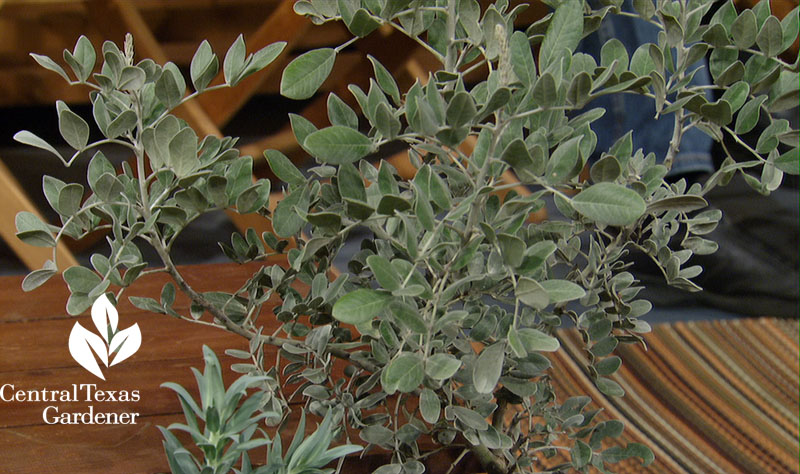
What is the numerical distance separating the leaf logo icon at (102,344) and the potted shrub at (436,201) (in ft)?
0.44

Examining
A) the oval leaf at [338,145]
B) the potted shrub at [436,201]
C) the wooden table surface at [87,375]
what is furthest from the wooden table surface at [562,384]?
the oval leaf at [338,145]

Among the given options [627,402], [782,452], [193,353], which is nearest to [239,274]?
[193,353]

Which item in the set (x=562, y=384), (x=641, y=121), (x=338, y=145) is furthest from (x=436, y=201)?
(x=641, y=121)

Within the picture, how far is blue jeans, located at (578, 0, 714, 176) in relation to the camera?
1.64 metres

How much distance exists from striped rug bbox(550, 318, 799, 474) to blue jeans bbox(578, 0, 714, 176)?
1.36 feet

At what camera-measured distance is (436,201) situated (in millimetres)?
368

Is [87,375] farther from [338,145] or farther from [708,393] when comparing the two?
[708,393]

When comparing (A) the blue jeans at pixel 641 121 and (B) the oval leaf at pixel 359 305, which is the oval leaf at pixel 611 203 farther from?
(A) the blue jeans at pixel 641 121

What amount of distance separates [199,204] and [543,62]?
225 mm

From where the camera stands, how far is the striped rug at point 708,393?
3.83ft

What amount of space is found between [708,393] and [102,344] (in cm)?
112

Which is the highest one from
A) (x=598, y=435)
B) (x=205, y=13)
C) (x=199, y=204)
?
(x=205, y=13)

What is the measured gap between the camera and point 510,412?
3.74 feet

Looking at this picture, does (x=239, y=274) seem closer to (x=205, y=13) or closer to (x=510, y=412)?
(x=510, y=412)
